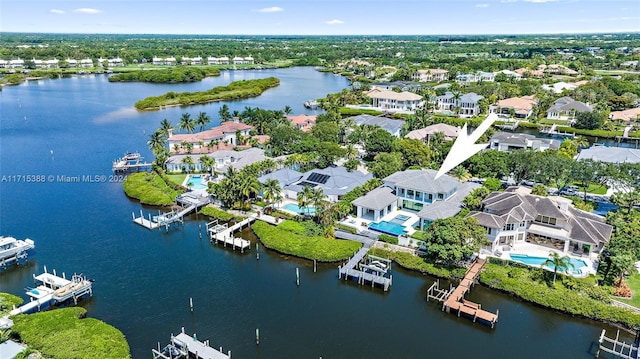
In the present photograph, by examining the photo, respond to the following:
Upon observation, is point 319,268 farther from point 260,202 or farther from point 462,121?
point 462,121

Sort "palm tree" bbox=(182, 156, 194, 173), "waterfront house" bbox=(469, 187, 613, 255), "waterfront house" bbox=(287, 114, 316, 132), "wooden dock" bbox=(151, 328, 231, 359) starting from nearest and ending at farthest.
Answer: "wooden dock" bbox=(151, 328, 231, 359) → "waterfront house" bbox=(469, 187, 613, 255) → "palm tree" bbox=(182, 156, 194, 173) → "waterfront house" bbox=(287, 114, 316, 132)

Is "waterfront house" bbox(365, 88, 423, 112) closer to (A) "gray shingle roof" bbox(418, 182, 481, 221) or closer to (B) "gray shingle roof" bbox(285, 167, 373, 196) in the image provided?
(B) "gray shingle roof" bbox(285, 167, 373, 196)

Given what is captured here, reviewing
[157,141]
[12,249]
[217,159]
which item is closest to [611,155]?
[217,159]

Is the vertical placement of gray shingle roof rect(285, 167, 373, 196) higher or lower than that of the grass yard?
higher

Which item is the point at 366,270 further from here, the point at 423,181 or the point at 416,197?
the point at 423,181

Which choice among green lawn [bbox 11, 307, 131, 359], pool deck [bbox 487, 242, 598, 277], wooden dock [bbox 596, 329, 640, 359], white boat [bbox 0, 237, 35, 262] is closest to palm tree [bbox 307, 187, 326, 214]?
pool deck [bbox 487, 242, 598, 277]

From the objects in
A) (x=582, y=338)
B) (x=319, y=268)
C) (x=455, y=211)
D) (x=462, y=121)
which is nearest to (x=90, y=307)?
(x=319, y=268)

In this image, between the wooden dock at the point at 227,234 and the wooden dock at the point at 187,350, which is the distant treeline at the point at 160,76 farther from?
the wooden dock at the point at 187,350

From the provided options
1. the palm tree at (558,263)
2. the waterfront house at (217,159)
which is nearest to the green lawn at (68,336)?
the palm tree at (558,263)
